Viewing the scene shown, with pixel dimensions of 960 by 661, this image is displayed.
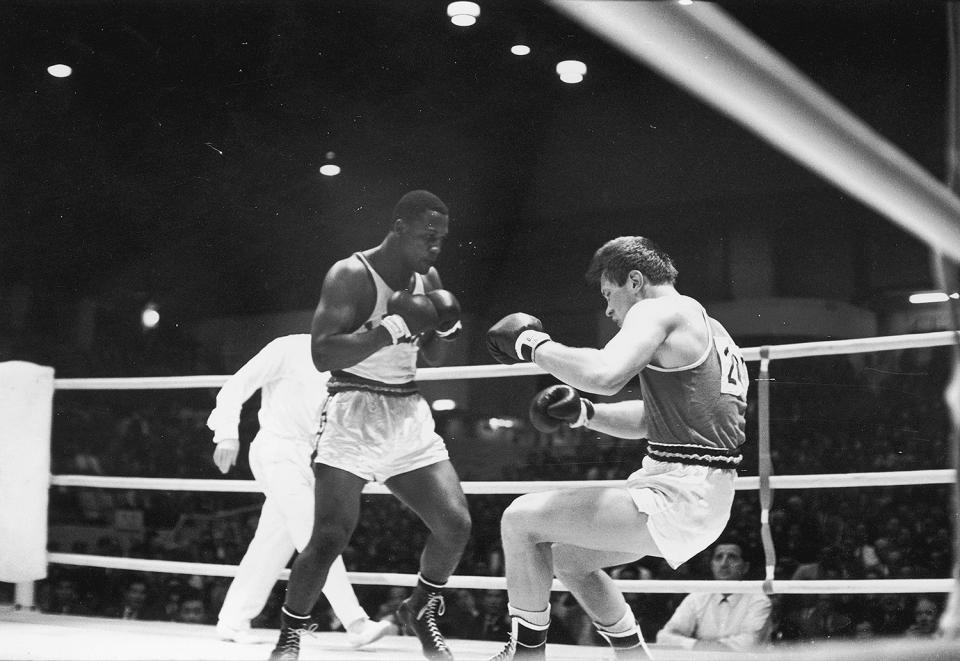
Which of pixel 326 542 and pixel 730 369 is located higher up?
pixel 730 369

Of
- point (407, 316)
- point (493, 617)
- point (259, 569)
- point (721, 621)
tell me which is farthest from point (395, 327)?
point (493, 617)

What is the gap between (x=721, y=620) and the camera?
115 inches

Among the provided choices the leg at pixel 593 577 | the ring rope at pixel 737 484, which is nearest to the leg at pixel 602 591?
the leg at pixel 593 577

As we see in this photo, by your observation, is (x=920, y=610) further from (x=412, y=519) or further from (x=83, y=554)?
(x=83, y=554)

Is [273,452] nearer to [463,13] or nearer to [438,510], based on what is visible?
[438,510]

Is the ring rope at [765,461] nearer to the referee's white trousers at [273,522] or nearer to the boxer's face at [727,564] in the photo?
the boxer's face at [727,564]

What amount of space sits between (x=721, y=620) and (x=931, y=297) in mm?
1196

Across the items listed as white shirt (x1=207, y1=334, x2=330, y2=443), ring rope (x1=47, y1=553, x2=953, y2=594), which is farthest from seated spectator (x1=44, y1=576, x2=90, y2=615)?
white shirt (x1=207, y1=334, x2=330, y2=443)

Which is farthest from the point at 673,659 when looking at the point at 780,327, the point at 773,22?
the point at 773,22

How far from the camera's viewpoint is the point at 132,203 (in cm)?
299

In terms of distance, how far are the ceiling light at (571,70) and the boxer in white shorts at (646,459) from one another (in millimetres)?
908

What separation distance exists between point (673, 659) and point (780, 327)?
1099mm

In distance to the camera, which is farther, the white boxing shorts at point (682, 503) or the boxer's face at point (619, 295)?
the boxer's face at point (619, 295)

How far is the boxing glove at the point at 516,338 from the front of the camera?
6.71ft
